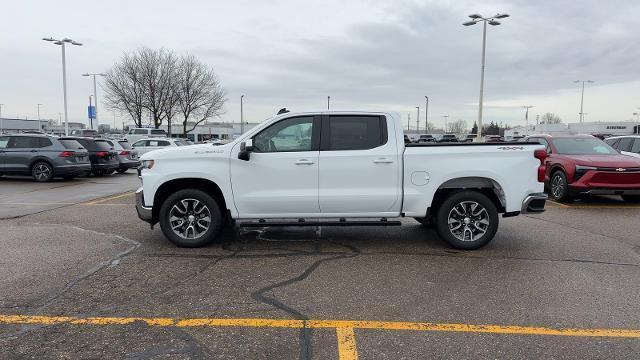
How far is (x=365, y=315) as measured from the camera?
433cm

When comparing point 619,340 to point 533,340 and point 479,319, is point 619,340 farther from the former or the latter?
point 479,319

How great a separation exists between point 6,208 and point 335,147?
8.04 m

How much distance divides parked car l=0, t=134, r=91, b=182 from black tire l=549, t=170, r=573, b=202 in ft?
48.4

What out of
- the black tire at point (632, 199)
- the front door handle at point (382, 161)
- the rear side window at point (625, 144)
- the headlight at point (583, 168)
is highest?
the rear side window at point (625, 144)

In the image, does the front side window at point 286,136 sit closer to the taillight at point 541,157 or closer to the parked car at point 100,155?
the taillight at point 541,157

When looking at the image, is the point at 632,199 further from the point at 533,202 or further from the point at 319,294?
the point at 319,294

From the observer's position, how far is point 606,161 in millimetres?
10789

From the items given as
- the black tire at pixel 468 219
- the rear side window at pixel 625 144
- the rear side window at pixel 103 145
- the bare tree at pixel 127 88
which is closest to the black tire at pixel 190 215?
the black tire at pixel 468 219

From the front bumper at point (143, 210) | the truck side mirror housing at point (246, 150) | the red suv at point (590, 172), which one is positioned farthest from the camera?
the red suv at point (590, 172)

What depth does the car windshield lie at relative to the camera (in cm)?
1186

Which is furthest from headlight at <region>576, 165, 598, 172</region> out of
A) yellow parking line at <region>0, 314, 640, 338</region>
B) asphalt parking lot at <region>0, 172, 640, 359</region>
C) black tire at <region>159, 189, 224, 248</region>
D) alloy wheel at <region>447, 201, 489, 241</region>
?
black tire at <region>159, 189, 224, 248</region>

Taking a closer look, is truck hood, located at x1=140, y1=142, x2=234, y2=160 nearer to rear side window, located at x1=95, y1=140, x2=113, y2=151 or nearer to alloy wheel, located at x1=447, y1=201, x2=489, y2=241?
alloy wheel, located at x1=447, y1=201, x2=489, y2=241

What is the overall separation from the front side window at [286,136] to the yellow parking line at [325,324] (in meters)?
2.85

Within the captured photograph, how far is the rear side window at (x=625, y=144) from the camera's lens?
1419cm
